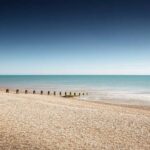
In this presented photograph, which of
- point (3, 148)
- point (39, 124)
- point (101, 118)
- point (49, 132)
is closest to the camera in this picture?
point (3, 148)

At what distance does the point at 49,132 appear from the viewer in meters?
13.6

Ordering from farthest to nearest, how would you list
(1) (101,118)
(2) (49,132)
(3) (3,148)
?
(1) (101,118) < (2) (49,132) < (3) (3,148)

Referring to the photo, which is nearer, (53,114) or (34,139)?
(34,139)

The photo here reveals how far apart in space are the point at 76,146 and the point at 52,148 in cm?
107

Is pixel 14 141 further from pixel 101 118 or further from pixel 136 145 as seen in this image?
pixel 101 118

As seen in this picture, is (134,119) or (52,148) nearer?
(52,148)

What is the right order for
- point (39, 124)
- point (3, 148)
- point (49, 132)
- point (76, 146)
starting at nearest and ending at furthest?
point (3, 148) < point (76, 146) < point (49, 132) < point (39, 124)

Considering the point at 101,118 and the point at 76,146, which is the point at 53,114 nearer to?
the point at 101,118

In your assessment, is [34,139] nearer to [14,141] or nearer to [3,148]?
[14,141]

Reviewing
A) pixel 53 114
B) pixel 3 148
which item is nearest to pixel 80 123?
pixel 53 114

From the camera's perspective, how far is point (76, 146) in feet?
37.5

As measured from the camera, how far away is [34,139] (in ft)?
39.8

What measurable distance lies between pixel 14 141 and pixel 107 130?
5140mm

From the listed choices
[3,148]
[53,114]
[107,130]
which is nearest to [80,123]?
[107,130]
